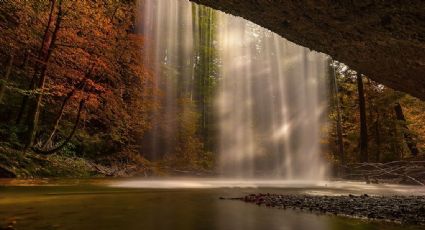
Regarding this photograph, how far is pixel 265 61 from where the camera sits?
3591cm

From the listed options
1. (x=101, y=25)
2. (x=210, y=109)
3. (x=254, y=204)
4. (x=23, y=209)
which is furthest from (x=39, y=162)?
(x=210, y=109)

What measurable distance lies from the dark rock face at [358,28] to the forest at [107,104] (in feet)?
34.2

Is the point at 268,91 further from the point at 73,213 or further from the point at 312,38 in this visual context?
the point at 73,213

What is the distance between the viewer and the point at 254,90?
113ft

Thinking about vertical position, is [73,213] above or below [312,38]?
below

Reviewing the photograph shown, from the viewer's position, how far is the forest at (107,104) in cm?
1459

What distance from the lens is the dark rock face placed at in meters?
5.18

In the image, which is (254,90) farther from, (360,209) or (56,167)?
(360,209)

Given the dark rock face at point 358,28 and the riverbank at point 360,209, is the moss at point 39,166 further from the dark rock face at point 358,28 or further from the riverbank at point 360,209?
the dark rock face at point 358,28

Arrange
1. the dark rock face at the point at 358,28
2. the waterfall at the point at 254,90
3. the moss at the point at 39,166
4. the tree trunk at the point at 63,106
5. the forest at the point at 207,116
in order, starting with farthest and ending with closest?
the waterfall at the point at 254,90
the tree trunk at the point at 63,106
the moss at the point at 39,166
the forest at the point at 207,116
the dark rock face at the point at 358,28

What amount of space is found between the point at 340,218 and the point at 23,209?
5438mm

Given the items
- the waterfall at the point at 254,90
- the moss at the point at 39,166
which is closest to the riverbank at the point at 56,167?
the moss at the point at 39,166

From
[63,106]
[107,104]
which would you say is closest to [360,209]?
[63,106]

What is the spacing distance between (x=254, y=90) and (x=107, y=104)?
61.4 ft
